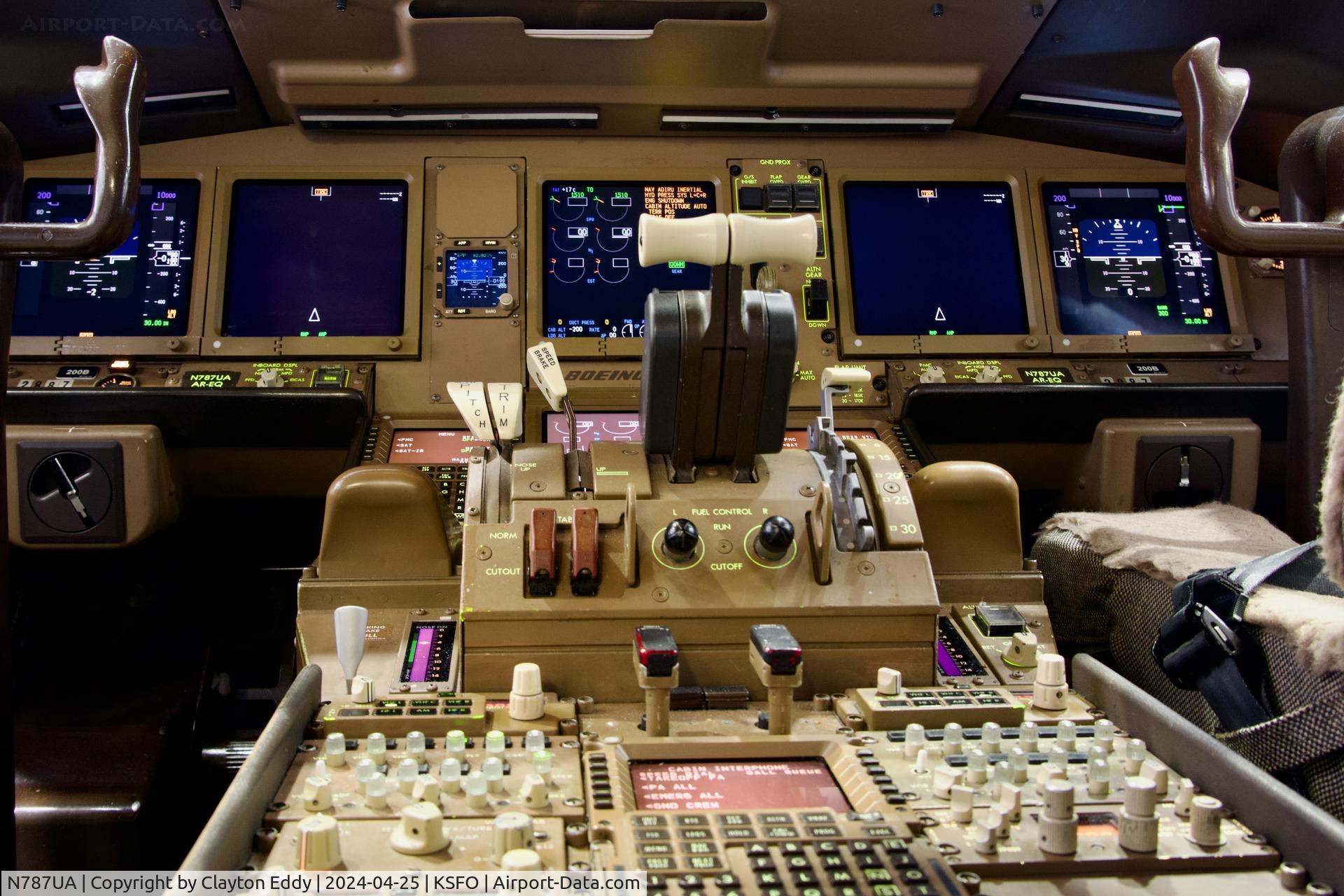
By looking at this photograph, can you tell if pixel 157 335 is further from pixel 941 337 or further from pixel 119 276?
pixel 941 337

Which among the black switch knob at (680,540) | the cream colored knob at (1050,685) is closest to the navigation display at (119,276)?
the black switch knob at (680,540)

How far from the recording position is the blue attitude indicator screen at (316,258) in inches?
135

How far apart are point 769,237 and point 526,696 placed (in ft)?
2.59

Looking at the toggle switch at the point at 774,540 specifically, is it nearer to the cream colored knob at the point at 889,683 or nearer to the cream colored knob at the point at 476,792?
the cream colored knob at the point at 889,683

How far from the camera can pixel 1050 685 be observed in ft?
5.58

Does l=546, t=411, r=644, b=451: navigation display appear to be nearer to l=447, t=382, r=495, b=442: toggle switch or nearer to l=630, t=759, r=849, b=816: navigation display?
l=447, t=382, r=495, b=442: toggle switch

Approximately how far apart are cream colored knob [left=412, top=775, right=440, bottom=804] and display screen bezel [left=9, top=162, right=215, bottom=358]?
7.81 feet

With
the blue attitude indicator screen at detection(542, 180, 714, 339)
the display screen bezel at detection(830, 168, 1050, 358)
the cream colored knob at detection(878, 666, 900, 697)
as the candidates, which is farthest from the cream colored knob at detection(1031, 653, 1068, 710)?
the blue attitude indicator screen at detection(542, 180, 714, 339)

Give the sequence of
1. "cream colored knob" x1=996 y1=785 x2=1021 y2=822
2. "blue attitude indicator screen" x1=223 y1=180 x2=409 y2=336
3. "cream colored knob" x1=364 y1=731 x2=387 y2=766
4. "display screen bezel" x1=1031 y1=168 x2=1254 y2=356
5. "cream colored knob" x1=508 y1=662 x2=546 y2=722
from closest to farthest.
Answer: "cream colored knob" x1=996 y1=785 x2=1021 y2=822
"cream colored knob" x1=364 y1=731 x2=387 y2=766
"cream colored knob" x1=508 y1=662 x2=546 y2=722
"blue attitude indicator screen" x1=223 y1=180 x2=409 y2=336
"display screen bezel" x1=1031 y1=168 x2=1254 y2=356

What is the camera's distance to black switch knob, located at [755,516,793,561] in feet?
5.82

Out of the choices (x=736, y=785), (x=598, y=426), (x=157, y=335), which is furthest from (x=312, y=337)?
(x=736, y=785)

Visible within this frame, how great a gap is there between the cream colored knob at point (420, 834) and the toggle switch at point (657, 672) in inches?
14.4

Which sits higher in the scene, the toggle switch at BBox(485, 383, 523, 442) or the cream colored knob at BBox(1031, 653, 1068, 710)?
the toggle switch at BBox(485, 383, 523, 442)

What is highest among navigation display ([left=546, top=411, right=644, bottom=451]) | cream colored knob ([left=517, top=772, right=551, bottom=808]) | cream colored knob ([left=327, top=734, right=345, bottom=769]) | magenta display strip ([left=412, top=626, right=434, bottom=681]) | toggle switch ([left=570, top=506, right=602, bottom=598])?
navigation display ([left=546, top=411, right=644, bottom=451])
